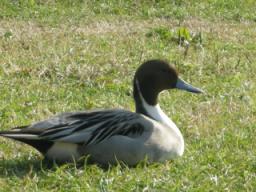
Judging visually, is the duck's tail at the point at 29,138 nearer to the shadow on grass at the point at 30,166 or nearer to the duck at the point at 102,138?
the duck at the point at 102,138

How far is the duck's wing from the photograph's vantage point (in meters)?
5.61

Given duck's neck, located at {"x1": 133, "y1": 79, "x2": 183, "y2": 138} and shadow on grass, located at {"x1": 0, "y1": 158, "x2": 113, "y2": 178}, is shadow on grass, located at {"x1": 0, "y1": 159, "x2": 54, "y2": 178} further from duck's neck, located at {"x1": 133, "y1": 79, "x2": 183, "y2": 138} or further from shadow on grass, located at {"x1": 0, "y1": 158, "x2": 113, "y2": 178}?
duck's neck, located at {"x1": 133, "y1": 79, "x2": 183, "y2": 138}

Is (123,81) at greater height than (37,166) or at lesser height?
lesser

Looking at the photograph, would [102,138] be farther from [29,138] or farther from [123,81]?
[123,81]

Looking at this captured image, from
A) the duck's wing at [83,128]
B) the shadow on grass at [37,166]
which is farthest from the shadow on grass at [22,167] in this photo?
the duck's wing at [83,128]

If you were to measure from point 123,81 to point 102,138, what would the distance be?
2.90 meters

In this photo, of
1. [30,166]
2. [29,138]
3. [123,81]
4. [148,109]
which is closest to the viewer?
[29,138]

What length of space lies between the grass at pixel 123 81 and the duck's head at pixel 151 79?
0.55m

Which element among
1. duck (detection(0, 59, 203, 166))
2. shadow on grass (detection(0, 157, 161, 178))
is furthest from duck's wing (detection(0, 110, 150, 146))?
shadow on grass (detection(0, 157, 161, 178))

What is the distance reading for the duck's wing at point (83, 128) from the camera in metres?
5.61

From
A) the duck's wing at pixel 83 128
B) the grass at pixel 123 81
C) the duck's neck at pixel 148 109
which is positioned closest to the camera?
the grass at pixel 123 81

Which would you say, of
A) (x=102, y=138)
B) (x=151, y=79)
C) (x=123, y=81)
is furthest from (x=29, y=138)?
(x=123, y=81)

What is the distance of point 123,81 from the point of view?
337 inches

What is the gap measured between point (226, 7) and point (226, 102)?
879 centimetres
